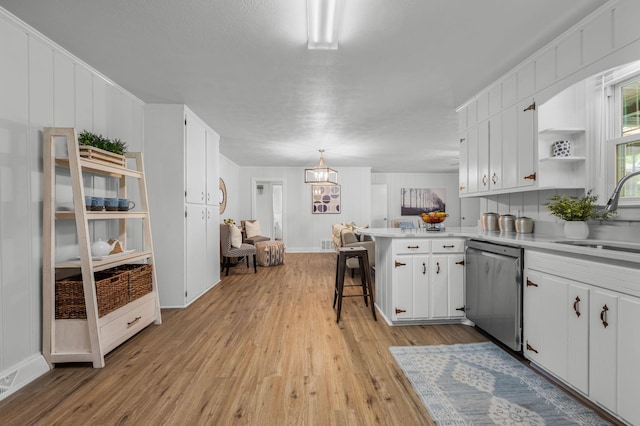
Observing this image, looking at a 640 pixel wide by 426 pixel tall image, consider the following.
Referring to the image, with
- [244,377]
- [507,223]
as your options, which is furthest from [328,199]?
[244,377]

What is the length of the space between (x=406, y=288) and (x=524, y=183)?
1396mm

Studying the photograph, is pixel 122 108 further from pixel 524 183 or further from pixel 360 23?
pixel 524 183

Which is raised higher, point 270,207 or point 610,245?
point 270,207

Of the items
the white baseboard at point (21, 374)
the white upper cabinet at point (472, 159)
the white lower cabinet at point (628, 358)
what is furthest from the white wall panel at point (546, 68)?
the white baseboard at point (21, 374)

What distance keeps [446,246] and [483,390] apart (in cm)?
131

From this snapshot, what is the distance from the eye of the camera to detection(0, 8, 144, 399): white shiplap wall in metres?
1.84

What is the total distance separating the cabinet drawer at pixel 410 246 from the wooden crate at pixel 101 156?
262cm

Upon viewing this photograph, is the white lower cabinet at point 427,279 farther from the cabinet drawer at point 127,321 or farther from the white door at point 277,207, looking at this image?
the white door at point 277,207

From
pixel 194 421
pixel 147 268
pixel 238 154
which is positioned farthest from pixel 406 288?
pixel 238 154

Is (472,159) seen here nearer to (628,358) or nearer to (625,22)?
(625,22)

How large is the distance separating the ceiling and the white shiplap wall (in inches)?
7.6

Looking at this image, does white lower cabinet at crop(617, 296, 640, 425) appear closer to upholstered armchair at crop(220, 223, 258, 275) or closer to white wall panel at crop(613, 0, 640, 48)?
white wall panel at crop(613, 0, 640, 48)

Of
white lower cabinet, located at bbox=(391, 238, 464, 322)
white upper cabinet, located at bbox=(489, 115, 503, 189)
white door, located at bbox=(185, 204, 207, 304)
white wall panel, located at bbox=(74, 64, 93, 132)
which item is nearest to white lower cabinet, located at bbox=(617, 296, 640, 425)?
white lower cabinet, located at bbox=(391, 238, 464, 322)

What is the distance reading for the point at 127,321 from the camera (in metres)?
2.45
